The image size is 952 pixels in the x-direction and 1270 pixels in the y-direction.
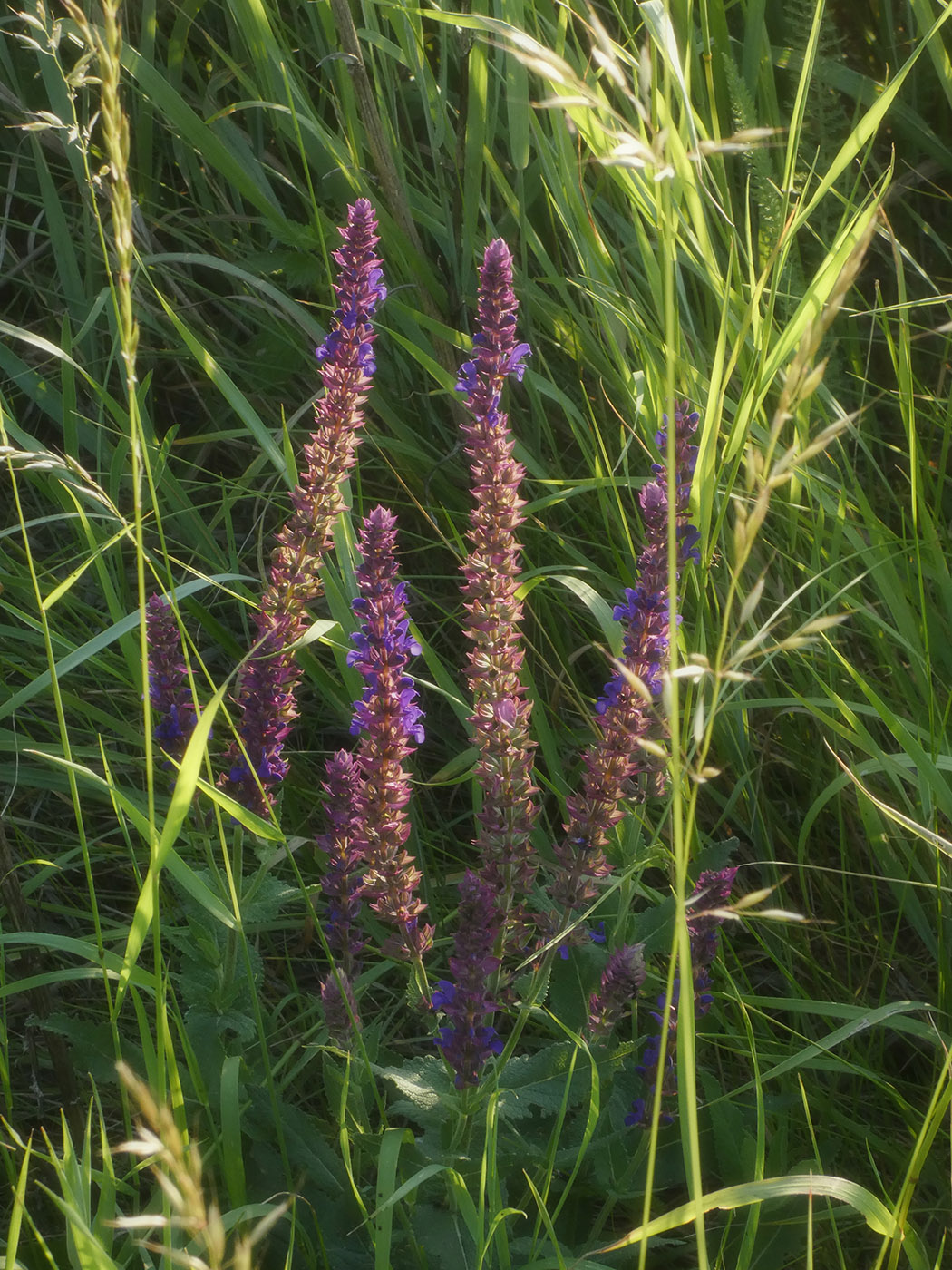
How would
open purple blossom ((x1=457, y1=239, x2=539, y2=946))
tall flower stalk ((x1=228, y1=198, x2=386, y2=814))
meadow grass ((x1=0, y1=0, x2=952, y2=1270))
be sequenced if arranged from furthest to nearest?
A: tall flower stalk ((x1=228, y1=198, x2=386, y2=814))
open purple blossom ((x1=457, y1=239, x2=539, y2=946))
meadow grass ((x1=0, y1=0, x2=952, y2=1270))

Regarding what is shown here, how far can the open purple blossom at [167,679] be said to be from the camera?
168 cm

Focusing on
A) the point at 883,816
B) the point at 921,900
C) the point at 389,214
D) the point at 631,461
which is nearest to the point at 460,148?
the point at 389,214

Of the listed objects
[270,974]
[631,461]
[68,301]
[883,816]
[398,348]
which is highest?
[68,301]

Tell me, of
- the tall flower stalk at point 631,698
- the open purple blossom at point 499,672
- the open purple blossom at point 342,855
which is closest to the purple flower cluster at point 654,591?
the tall flower stalk at point 631,698

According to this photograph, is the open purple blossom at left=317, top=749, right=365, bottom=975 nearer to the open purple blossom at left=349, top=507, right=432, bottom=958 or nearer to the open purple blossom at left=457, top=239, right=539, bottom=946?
the open purple blossom at left=349, top=507, right=432, bottom=958

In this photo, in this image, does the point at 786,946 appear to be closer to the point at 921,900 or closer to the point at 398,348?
the point at 921,900

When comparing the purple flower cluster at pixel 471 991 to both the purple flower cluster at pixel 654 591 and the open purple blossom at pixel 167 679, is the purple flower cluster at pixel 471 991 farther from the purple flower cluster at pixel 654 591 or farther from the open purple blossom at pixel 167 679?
the open purple blossom at pixel 167 679

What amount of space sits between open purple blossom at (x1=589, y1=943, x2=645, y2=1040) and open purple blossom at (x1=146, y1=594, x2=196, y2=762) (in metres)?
0.69

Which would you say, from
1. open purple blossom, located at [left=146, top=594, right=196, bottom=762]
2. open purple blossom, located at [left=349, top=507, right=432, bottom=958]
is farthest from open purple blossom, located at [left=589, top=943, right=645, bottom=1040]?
open purple blossom, located at [left=146, top=594, right=196, bottom=762]

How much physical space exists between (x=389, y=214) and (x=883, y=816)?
5.07 feet

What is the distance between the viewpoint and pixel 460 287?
2479 mm

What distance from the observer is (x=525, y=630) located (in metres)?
2.45

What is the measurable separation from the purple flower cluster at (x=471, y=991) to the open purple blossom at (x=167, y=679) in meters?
0.47

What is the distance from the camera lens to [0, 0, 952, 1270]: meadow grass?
1452 mm
